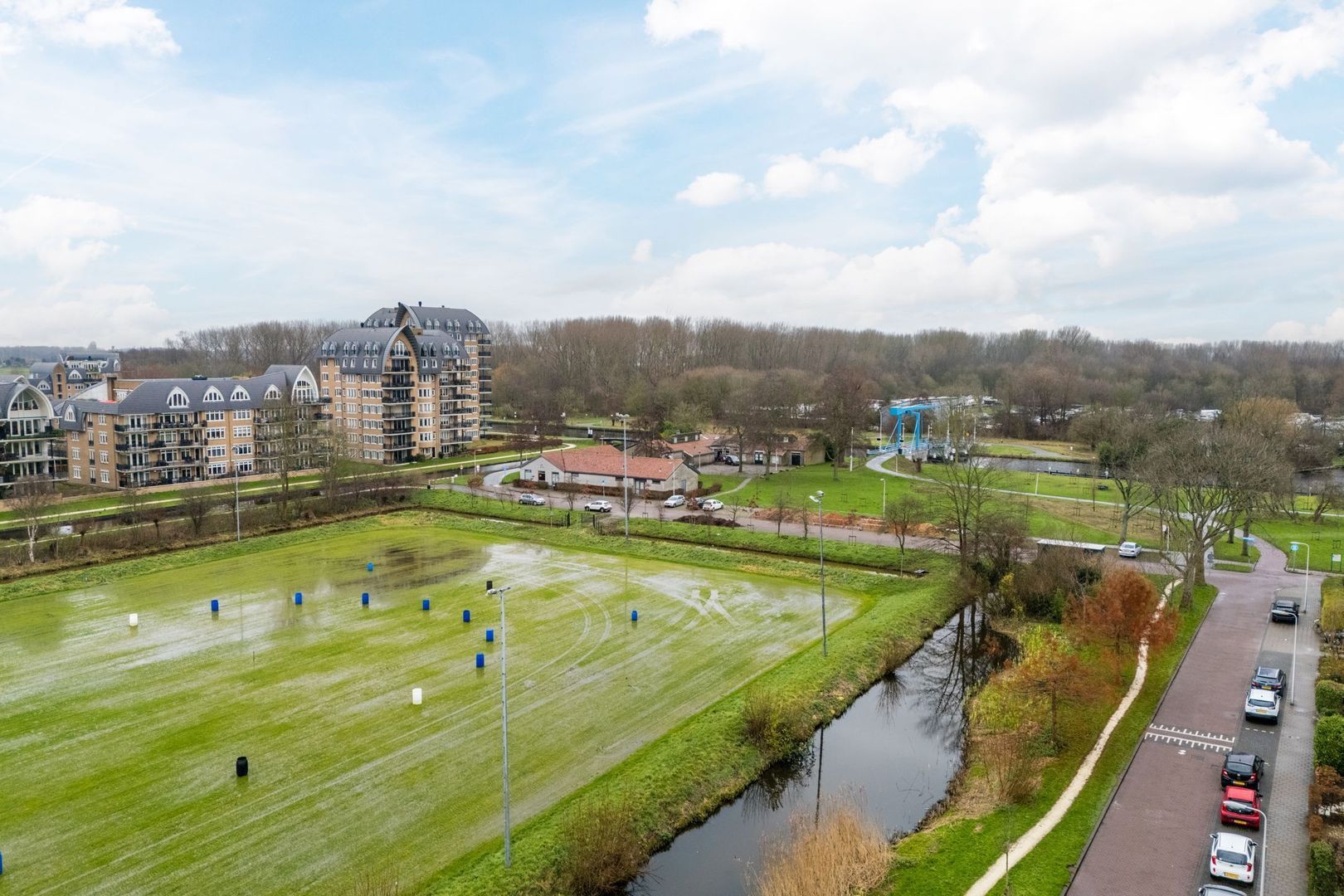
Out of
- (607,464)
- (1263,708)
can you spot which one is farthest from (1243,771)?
(607,464)

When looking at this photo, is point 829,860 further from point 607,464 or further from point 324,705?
point 607,464

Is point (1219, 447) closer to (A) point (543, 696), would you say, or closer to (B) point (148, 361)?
(A) point (543, 696)

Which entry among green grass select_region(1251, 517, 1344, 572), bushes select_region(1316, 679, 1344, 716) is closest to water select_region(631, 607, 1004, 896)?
bushes select_region(1316, 679, 1344, 716)

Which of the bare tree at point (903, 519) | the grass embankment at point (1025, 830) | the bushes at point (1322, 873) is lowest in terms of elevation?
the grass embankment at point (1025, 830)

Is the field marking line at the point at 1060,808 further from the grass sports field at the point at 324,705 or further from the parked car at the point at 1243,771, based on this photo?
the grass sports field at the point at 324,705

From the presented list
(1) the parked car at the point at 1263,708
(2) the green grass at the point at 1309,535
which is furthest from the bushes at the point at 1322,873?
(2) the green grass at the point at 1309,535

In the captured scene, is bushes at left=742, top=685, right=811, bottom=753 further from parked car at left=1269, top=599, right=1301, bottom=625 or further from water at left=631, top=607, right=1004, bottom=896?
parked car at left=1269, top=599, right=1301, bottom=625

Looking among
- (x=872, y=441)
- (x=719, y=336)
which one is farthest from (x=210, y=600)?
(x=719, y=336)
